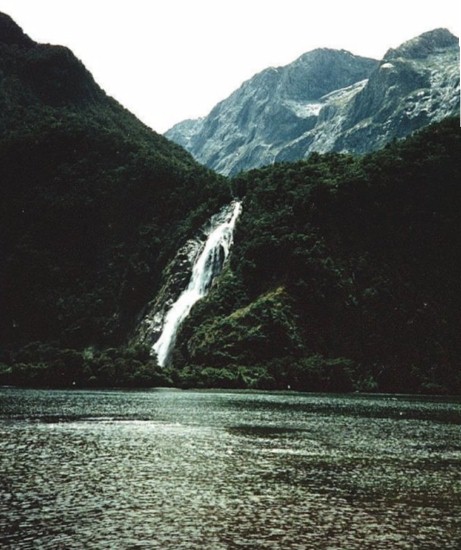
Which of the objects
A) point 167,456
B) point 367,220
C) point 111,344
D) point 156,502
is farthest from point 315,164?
point 156,502

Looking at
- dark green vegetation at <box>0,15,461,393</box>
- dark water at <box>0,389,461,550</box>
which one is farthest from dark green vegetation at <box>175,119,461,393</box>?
dark water at <box>0,389,461,550</box>

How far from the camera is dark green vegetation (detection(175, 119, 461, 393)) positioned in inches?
5261

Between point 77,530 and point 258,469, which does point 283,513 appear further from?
point 258,469

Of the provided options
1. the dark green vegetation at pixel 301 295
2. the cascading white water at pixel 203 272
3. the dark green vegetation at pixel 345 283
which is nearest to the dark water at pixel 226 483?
the dark green vegetation at pixel 301 295

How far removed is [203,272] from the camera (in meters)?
168

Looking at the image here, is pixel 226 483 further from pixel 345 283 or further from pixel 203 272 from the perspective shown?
pixel 203 272

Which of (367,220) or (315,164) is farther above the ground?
(315,164)

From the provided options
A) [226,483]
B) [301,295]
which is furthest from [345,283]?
[226,483]

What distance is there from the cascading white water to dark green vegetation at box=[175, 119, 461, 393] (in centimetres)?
420

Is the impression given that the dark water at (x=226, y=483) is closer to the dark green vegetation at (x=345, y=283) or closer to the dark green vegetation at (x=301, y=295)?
the dark green vegetation at (x=301, y=295)

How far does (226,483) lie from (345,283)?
118m

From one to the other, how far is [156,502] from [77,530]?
5.56 meters

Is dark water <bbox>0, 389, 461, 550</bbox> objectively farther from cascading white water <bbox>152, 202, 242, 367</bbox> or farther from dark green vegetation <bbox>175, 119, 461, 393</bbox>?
cascading white water <bbox>152, 202, 242, 367</bbox>

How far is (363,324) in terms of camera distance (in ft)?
479
